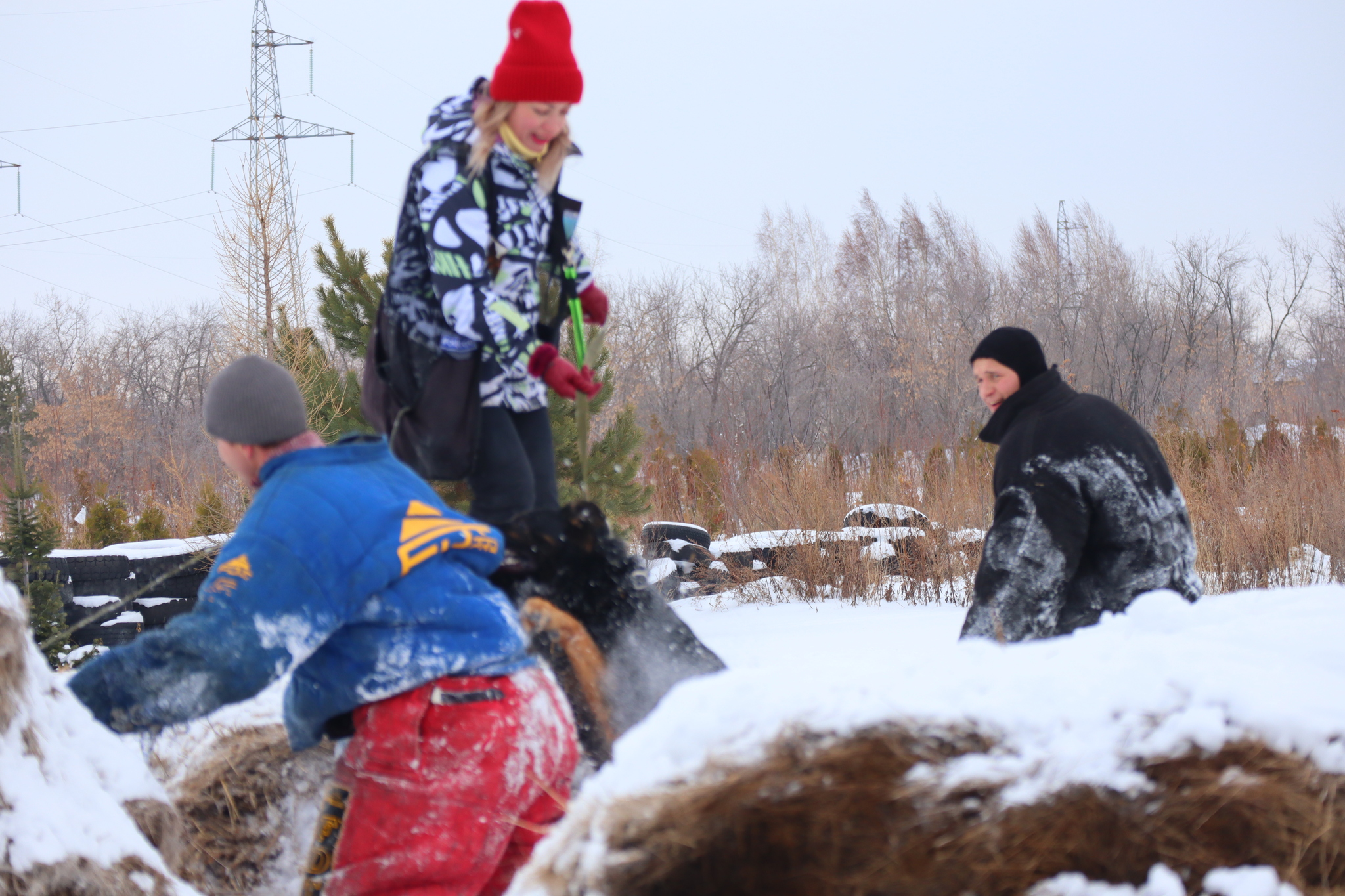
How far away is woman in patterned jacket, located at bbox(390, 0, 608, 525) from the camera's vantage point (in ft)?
7.64

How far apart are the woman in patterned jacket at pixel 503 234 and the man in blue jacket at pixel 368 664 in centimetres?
71

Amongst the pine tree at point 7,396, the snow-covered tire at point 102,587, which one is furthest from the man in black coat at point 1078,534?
the pine tree at point 7,396

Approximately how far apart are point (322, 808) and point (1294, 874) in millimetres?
1522

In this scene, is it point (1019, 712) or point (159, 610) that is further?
point (159, 610)

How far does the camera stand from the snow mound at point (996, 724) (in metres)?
0.86

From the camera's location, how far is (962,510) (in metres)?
6.31

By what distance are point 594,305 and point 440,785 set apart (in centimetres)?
165

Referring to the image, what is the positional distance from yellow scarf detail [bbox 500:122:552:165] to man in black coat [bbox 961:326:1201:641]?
4.71 feet

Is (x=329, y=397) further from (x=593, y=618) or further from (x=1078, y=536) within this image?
(x=1078, y=536)

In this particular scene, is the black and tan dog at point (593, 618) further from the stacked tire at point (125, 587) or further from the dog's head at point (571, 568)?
the stacked tire at point (125, 587)

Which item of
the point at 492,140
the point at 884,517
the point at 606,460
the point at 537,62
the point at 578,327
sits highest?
the point at 537,62

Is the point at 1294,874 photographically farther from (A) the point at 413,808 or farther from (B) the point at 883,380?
(B) the point at 883,380

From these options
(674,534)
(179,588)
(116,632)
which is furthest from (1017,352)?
(116,632)

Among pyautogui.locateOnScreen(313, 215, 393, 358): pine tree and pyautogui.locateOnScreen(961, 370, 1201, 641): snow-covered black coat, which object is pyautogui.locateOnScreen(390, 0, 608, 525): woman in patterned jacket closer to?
pyautogui.locateOnScreen(961, 370, 1201, 641): snow-covered black coat
